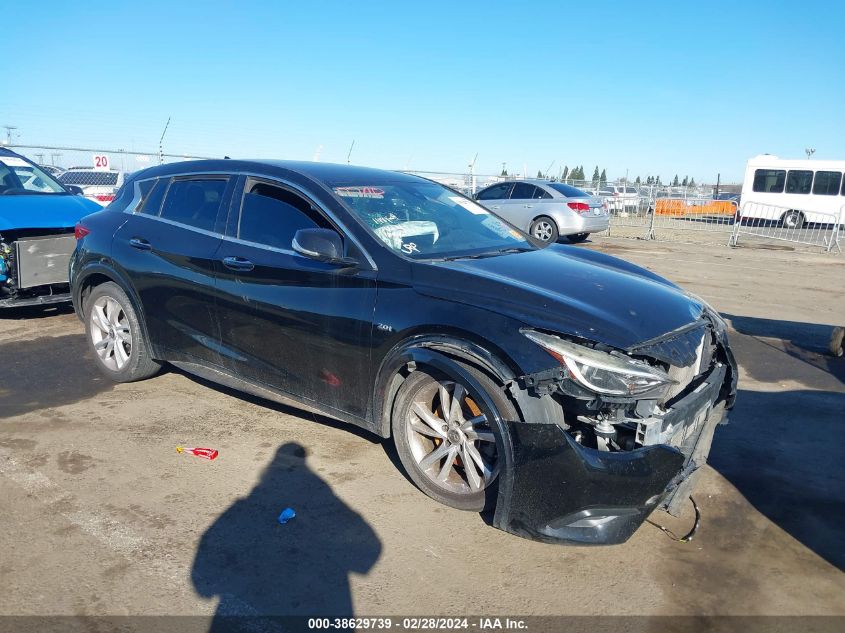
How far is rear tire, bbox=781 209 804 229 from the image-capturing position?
2432 centimetres

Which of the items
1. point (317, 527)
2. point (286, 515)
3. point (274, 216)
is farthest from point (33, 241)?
point (317, 527)

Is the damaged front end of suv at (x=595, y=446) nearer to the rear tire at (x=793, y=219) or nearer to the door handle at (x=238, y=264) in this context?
the door handle at (x=238, y=264)

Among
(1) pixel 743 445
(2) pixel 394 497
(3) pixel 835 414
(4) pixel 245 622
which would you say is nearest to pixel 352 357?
(2) pixel 394 497

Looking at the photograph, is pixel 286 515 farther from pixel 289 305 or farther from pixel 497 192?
pixel 497 192

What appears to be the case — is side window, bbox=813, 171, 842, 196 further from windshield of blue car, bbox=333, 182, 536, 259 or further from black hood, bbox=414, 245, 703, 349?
black hood, bbox=414, 245, 703, 349

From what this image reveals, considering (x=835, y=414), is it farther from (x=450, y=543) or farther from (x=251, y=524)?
(x=251, y=524)

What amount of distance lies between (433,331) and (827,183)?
25300 mm

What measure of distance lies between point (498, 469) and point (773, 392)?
3483 mm

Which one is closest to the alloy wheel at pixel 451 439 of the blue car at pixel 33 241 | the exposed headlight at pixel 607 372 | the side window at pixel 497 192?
the exposed headlight at pixel 607 372

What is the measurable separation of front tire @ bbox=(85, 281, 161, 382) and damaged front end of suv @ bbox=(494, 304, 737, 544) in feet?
11.0

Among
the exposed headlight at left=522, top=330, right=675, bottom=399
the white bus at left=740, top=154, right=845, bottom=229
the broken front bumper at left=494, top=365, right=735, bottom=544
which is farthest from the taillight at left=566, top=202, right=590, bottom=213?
the exposed headlight at left=522, top=330, right=675, bottom=399

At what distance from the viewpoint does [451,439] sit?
354 centimetres

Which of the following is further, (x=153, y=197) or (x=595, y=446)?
(x=153, y=197)

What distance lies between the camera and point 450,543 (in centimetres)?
333
